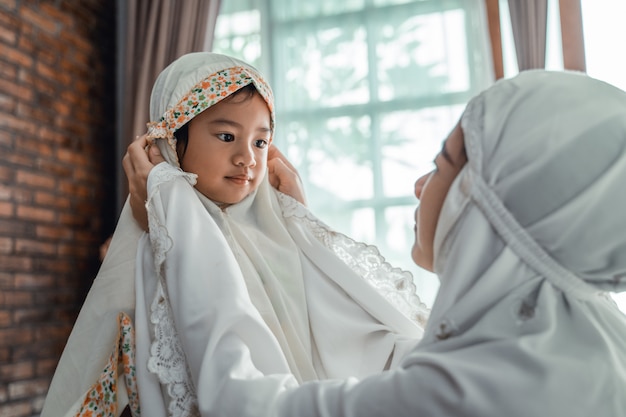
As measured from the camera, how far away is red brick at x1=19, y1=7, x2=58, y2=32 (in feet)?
9.41

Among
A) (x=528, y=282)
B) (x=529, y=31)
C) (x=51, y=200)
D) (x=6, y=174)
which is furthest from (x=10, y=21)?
(x=528, y=282)

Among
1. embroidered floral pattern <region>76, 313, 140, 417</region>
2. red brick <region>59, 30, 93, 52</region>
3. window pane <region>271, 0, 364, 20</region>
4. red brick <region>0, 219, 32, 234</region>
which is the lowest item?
embroidered floral pattern <region>76, 313, 140, 417</region>

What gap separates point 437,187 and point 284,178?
0.68 m

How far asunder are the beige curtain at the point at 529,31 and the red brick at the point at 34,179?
8.07 ft

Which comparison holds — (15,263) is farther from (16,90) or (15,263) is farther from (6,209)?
(16,90)

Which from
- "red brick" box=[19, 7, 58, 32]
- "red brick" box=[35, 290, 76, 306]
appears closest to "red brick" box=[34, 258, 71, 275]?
"red brick" box=[35, 290, 76, 306]

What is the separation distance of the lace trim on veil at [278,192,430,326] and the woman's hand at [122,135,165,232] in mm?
356

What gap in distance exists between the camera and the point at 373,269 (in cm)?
140

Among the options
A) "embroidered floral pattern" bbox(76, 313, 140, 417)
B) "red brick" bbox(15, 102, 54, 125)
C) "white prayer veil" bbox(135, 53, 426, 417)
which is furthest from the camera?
"red brick" bbox(15, 102, 54, 125)

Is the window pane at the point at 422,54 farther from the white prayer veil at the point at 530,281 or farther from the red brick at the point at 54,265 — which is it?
the white prayer veil at the point at 530,281

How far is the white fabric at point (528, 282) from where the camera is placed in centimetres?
70

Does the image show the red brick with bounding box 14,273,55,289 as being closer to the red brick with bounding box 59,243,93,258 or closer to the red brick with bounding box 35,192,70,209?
the red brick with bounding box 59,243,93,258

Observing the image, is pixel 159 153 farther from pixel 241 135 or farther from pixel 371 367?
pixel 371 367

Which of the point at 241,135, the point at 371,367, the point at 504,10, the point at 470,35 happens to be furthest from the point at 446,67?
the point at 371,367
